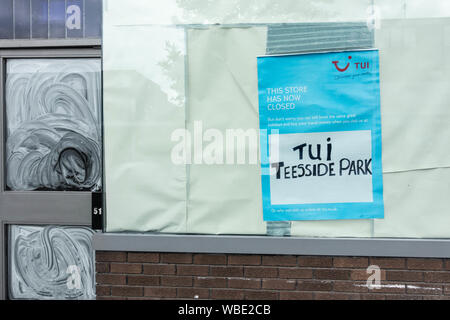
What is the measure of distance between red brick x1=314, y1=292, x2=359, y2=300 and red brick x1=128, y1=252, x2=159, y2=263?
52.9 inches

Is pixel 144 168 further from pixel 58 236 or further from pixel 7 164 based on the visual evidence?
pixel 7 164

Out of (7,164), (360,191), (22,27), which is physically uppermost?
(22,27)

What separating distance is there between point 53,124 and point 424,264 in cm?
333

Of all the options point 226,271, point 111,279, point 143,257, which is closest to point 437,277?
point 226,271

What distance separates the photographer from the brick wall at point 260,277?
12.1 ft

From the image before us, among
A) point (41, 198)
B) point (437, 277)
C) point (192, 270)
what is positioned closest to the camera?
point (437, 277)

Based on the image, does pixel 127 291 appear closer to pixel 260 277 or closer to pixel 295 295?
pixel 260 277

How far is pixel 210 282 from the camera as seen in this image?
386 centimetres

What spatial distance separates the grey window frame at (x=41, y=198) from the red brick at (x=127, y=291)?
615 mm

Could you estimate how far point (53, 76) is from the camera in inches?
164

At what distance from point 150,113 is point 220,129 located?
0.60 meters

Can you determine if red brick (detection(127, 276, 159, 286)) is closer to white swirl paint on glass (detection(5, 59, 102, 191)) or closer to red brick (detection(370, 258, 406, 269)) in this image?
white swirl paint on glass (detection(5, 59, 102, 191))
